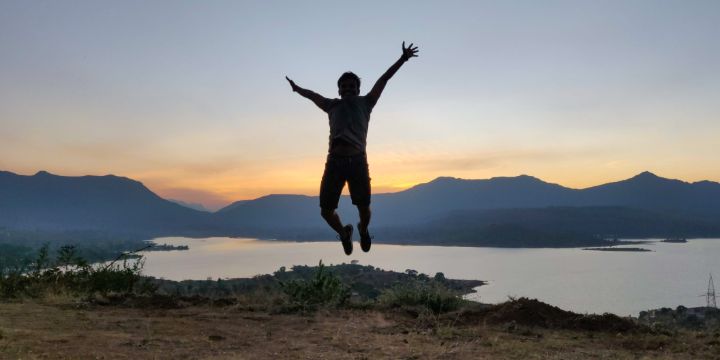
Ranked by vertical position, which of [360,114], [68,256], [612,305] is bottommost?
[612,305]

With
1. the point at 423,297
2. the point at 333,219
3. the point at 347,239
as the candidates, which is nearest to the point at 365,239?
the point at 347,239

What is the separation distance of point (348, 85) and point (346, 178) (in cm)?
139

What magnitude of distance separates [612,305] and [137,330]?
67161 millimetres

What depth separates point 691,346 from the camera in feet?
18.1

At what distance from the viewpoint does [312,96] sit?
692 cm

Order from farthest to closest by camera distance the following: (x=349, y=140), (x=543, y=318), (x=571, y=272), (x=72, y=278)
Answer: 1. (x=571, y=272)
2. (x=72, y=278)
3. (x=543, y=318)
4. (x=349, y=140)

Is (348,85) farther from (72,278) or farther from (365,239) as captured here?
(72,278)

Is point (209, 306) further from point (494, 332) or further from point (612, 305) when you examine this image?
point (612, 305)

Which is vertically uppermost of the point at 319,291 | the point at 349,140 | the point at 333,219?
the point at 349,140

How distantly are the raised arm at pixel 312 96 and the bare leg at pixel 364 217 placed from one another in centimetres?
161

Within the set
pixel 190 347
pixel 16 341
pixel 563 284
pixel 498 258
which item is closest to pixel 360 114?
pixel 190 347

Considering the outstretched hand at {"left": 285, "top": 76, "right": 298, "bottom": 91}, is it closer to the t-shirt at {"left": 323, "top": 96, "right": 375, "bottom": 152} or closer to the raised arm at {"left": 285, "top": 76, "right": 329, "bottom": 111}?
the raised arm at {"left": 285, "top": 76, "right": 329, "bottom": 111}

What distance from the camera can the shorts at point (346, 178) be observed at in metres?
6.34

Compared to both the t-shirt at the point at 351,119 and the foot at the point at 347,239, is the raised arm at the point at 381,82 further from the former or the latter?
the foot at the point at 347,239
